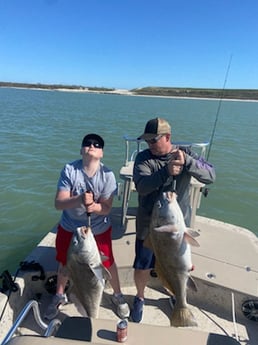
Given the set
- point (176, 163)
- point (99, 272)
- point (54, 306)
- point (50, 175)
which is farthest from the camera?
point (50, 175)

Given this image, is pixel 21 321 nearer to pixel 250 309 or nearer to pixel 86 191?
pixel 86 191

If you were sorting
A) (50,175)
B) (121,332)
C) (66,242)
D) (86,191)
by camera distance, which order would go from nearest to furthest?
(121,332), (86,191), (66,242), (50,175)

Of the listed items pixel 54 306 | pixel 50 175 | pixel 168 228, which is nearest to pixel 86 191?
pixel 168 228

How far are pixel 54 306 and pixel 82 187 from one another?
4.91 feet

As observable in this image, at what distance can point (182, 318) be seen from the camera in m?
2.85

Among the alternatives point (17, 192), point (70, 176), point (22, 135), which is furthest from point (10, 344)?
point (22, 135)

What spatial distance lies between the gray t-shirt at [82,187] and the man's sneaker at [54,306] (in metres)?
0.95

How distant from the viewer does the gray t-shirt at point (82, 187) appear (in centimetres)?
312

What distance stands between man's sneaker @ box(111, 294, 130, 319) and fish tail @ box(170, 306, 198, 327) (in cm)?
98

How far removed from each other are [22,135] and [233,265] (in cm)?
1622

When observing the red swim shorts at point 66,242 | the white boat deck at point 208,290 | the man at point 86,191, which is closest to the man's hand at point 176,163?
the man at point 86,191

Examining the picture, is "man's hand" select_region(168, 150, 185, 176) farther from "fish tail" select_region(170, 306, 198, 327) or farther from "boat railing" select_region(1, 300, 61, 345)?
"boat railing" select_region(1, 300, 61, 345)

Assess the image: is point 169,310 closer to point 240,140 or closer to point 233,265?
point 233,265

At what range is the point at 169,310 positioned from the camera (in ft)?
12.9
